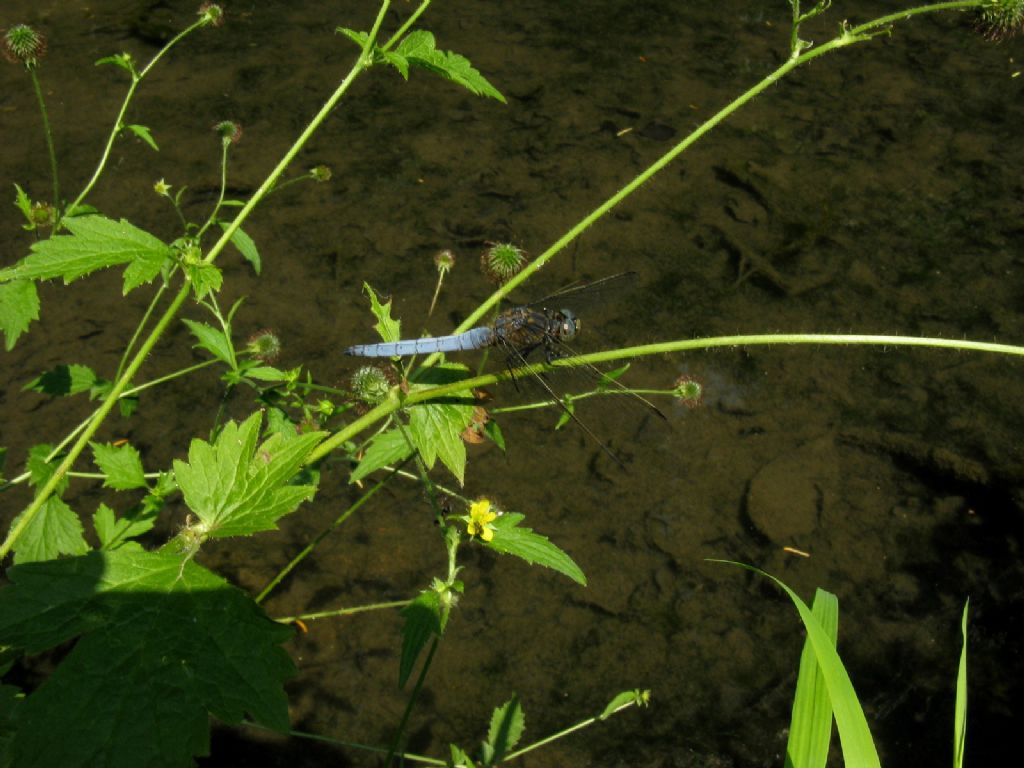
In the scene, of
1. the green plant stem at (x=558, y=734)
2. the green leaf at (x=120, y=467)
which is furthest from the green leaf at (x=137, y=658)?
the green plant stem at (x=558, y=734)

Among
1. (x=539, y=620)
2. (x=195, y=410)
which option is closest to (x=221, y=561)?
(x=195, y=410)

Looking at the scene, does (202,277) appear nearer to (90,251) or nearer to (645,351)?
(90,251)

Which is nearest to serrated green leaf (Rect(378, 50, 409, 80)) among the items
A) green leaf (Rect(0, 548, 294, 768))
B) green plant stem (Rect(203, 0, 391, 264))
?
green plant stem (Rect(203, 0, 391, 264))

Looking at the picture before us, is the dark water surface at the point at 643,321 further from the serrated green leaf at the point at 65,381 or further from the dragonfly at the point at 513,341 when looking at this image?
the dragonfly at the point at 513,341

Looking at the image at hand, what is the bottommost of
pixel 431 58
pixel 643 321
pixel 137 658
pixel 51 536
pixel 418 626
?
pixel 643 321

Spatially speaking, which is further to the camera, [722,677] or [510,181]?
[510,181]

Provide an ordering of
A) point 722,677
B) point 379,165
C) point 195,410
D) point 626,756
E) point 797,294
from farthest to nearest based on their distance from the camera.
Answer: point 379,165 → point 797,294 → point 195,410 → point 722,677 → point 626,756

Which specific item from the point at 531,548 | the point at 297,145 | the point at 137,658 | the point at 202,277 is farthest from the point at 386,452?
the point at 137,658

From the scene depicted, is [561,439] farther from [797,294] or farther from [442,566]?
[797,294]
